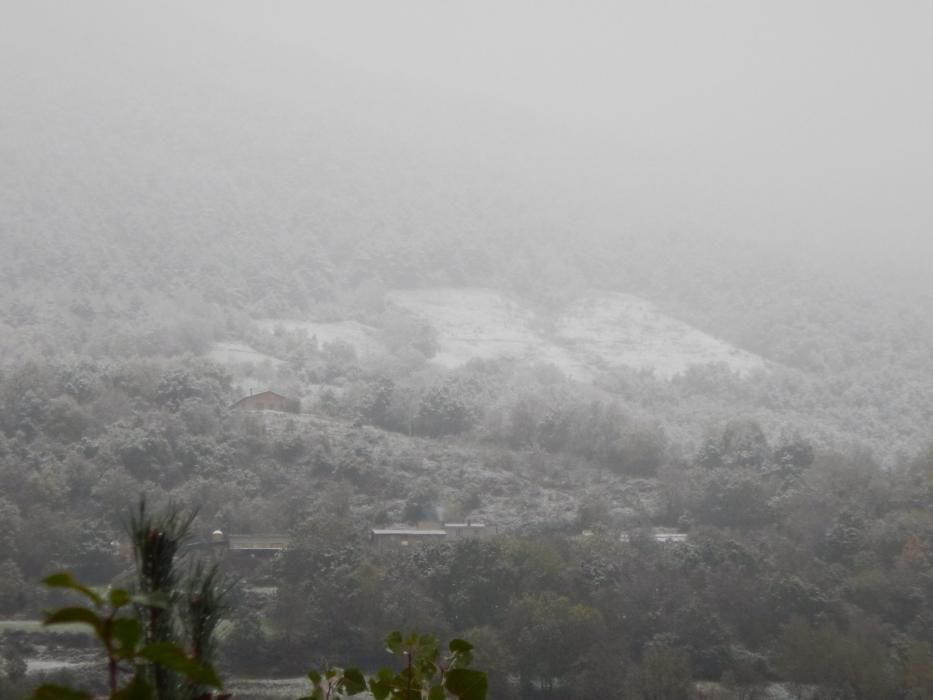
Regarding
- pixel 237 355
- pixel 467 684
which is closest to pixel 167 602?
pixel 467 684

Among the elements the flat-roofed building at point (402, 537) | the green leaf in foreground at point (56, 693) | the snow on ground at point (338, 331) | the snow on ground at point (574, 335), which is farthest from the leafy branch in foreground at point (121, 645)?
the snow on ground at point (574, 335)

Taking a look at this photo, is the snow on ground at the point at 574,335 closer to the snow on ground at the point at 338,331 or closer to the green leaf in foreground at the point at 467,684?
the snow on ground at the point at 338,331

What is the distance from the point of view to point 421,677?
102 inches

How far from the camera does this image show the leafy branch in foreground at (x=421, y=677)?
2066mm

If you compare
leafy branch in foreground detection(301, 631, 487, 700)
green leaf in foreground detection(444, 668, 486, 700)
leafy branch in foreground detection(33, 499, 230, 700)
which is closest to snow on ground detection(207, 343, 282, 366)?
leafy branch in foreground detection(33, 499, 230, 700)

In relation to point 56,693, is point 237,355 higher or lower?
lower

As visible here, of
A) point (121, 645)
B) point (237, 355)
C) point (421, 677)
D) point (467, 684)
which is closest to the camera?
point (121, 645)

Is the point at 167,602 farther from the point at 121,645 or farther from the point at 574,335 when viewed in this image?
the point at 574,335

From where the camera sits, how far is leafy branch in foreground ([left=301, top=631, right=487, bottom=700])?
207 cm

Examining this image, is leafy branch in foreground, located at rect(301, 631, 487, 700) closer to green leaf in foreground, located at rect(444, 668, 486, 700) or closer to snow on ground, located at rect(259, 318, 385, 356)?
green leaf in foreground, located at rect(444, 668, 486, 700)

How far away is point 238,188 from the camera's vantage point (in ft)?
272

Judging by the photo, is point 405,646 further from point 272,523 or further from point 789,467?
point 789,467

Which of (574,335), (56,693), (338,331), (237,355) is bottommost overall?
(574,335)

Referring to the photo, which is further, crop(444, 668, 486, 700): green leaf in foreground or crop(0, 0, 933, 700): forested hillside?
crop(0, 0, 933, 700): forested hillside
